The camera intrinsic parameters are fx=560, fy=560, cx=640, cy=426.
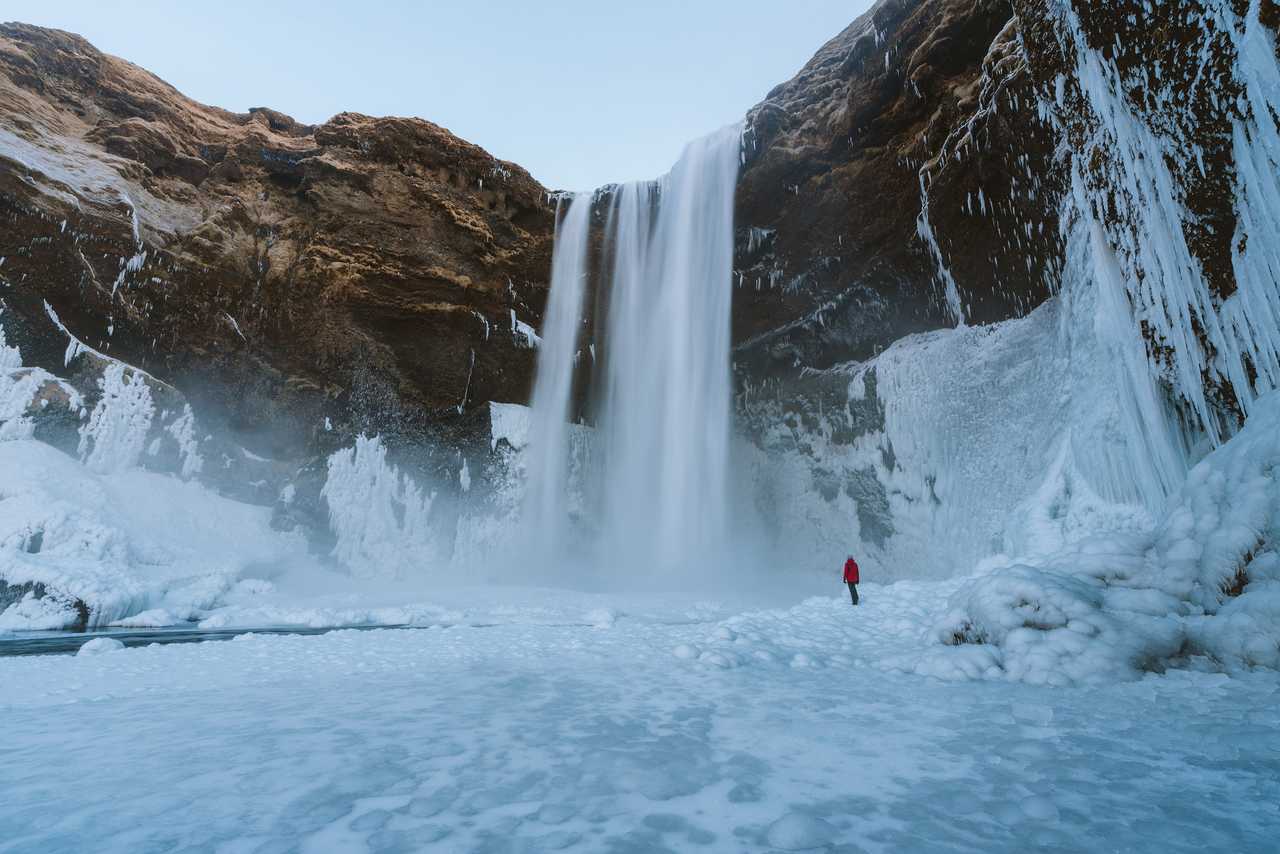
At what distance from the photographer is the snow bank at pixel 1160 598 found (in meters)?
3.76

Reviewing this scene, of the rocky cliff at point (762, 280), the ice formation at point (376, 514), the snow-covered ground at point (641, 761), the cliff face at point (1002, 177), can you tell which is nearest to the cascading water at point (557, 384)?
the rocky cliff at point (762, 280)

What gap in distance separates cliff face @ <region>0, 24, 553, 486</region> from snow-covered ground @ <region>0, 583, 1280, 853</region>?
1327 centimetres

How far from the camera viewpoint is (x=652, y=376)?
18.2m

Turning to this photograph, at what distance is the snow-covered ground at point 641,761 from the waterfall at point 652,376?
13.1 metres

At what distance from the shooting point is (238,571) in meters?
13.5

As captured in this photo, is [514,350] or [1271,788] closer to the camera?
[1271,788]

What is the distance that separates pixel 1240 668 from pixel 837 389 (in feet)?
44.5

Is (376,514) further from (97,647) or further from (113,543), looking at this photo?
(97,647)

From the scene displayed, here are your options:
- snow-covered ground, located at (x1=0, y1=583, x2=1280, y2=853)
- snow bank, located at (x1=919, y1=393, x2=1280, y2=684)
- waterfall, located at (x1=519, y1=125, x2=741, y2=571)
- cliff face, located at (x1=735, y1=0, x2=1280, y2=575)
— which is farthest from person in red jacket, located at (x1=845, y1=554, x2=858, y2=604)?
waterfall, located at (x1=519, y1=125, x2=741, y2=571)

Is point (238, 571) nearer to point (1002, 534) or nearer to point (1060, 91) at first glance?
point (1002, 534)

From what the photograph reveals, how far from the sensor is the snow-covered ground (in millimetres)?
1753

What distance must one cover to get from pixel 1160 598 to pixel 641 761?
14.8ft

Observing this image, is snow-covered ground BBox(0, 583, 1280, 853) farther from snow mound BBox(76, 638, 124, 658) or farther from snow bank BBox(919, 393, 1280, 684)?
snow mound BBox(76, 638, 124, 658)

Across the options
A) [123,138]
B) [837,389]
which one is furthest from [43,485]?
[837,389]
